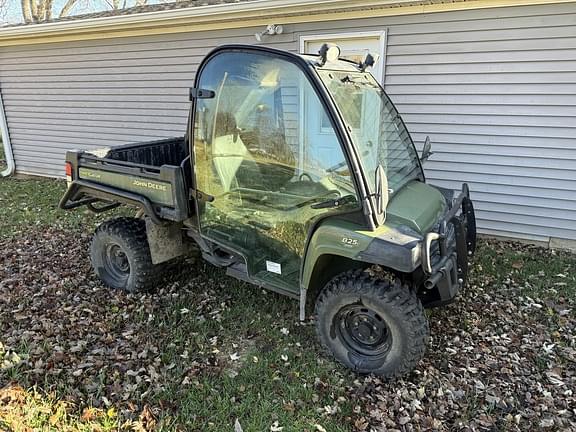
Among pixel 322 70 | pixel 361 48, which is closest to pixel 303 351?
pixel 322 70

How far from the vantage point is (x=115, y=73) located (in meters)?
7.38

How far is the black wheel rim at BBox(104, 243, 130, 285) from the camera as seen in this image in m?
3.89

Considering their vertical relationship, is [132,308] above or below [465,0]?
below

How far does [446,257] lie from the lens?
267 cm

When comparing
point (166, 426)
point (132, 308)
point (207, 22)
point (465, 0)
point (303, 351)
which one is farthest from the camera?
point (207, 22)

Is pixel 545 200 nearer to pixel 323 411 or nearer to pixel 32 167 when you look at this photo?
pixel 323 411

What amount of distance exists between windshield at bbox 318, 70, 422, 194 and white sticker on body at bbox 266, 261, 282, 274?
37.7 inches

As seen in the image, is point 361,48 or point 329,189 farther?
point 361,48

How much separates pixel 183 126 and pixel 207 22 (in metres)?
1.72

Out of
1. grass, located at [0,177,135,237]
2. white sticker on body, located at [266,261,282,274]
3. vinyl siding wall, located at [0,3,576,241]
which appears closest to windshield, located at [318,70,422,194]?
white sticker on body, located at [266,261,282,274]

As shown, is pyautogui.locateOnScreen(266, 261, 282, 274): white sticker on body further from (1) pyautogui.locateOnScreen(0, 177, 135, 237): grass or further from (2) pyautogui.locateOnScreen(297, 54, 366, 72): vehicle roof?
(1) pyautogui.locateOnScreen(0, 177, 135, 237): grass

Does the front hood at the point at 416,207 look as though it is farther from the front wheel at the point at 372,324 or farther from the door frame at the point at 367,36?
the door frame at the point at 367,36

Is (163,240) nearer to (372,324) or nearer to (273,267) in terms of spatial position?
(273,267)

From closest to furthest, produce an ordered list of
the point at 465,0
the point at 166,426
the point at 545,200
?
the point at 166,426, the point at 465,0, the point at 545,200
